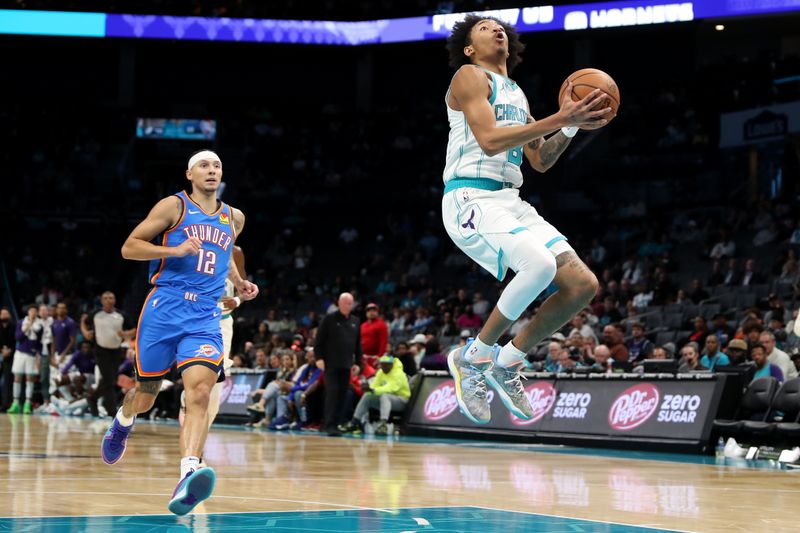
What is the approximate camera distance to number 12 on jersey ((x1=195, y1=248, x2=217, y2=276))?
24.2ft

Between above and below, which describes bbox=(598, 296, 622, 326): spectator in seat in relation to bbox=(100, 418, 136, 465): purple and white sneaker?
above

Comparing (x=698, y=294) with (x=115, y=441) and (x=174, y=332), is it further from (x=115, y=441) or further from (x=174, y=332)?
(x=174, y=332)

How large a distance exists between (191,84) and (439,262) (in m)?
13.6

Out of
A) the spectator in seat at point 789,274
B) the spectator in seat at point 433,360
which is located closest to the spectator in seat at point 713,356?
the spectator in seat at point 433,360

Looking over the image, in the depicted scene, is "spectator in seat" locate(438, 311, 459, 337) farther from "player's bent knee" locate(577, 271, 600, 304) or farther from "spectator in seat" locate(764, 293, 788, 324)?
"player's bent knee" locate(577, 271, 600, 304)

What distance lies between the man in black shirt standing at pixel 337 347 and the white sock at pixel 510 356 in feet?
31.5

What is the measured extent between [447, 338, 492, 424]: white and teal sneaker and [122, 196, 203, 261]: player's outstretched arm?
191cm

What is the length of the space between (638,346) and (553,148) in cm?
1147

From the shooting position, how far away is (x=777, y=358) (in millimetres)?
13906

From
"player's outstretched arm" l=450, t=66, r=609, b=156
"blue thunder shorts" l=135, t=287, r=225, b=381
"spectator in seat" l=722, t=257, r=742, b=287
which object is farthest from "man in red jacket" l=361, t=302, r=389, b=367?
"player's outstretched arm" l=450, t=66, r=609, b=156

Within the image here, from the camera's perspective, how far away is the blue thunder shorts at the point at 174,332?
721 cm

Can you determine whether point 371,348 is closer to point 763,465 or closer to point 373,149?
point 763,465

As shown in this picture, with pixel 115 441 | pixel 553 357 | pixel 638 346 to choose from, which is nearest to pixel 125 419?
pixel 115 441

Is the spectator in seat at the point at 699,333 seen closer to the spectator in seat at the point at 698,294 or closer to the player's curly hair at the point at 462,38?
the spectator in seat at the point at 698,294
